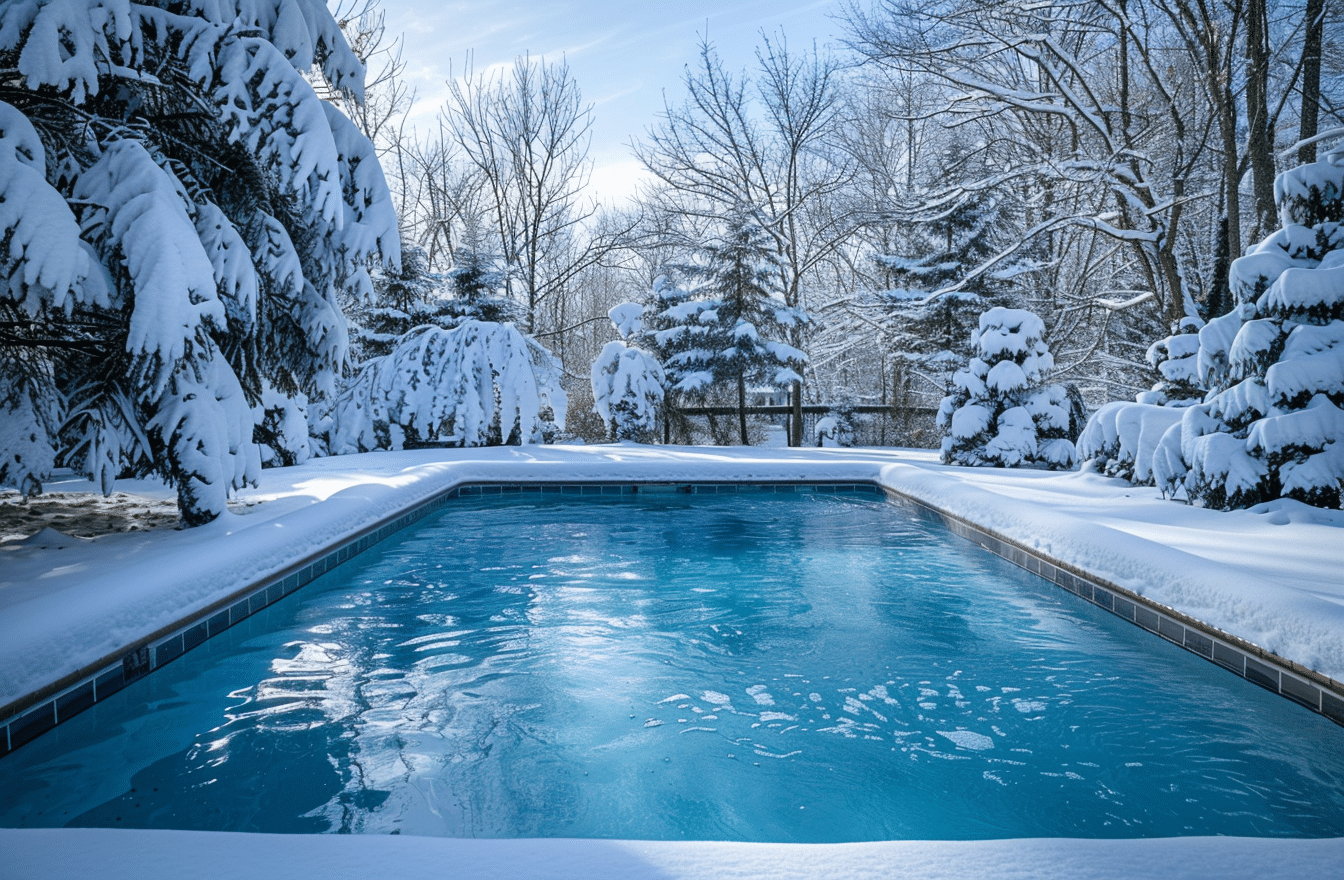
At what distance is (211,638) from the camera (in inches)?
164

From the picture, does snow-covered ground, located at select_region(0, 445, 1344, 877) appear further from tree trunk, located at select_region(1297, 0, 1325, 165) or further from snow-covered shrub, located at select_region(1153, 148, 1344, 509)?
tree trunk, located at select_region(1297, 0, 1325, 165)

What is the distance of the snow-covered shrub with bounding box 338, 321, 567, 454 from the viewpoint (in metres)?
12.5

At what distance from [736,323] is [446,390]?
5621mm

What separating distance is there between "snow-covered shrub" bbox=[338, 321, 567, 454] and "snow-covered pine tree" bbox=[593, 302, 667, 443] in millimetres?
1208

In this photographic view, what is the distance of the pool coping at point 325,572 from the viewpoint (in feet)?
9.75

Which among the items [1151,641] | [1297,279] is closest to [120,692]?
[1151,641]

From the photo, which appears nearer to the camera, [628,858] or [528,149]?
[628,858]

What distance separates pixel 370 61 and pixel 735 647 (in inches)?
723

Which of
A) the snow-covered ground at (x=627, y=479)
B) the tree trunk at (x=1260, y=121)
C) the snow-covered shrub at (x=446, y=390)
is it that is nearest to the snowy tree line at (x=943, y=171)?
the tree trunk at (x=1260, y=121)

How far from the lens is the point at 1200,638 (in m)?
3.80

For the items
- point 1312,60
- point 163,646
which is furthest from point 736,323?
point 163,646

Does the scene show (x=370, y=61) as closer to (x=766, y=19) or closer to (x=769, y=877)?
(x=766, y=19)

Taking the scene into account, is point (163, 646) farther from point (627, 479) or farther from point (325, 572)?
point (627, 479)

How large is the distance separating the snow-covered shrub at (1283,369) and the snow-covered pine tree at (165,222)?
23.2 feet
